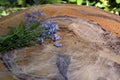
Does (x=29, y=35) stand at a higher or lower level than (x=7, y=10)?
higher

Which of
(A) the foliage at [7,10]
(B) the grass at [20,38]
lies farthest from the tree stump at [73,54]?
(A) the foliage at [7,10]

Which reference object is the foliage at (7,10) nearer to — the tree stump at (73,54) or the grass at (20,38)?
the tree stump at (73,54)

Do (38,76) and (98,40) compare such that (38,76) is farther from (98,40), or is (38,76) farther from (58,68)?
(98,40)

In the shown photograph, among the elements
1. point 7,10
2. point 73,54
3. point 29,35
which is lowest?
point 7,10

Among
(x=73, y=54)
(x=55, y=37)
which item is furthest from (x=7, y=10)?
(x=73, y=54)

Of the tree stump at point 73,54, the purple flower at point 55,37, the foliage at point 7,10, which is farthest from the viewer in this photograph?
the foliage at point 7,10

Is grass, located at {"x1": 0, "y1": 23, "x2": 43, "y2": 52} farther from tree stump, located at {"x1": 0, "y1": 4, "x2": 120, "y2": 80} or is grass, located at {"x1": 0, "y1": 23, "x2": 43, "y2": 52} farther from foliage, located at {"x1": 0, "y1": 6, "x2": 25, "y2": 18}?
foliage, located at {"x1": 0, "y1": 6, "x2": 25, "y2": 18}

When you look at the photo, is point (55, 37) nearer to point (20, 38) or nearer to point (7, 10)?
point (20, 38)

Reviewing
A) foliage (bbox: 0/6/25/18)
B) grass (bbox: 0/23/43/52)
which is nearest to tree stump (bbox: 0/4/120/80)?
grass (bbox: 0/23/43/52)

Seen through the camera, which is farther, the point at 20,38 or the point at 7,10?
the point at 7,10
